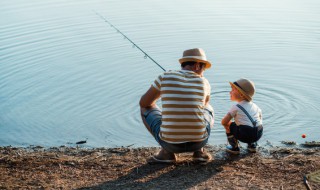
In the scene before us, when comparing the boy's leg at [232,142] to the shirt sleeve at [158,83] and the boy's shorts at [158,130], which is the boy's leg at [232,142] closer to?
the boy's shorts at [158,130]

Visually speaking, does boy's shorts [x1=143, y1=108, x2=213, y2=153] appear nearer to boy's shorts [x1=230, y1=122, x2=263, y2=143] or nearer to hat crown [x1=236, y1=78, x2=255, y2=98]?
boy's shorts [x1=230, y1=122, x2=263, y2=143]

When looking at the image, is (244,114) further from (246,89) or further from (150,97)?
(150,97)

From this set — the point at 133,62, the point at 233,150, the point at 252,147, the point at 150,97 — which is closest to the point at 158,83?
the point at 150,97

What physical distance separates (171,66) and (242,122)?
13.1 feet

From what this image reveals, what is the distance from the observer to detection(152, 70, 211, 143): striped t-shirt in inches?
181

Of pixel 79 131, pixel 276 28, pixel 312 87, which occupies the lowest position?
pixel 79 131

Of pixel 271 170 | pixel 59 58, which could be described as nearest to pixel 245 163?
pixel 271 170

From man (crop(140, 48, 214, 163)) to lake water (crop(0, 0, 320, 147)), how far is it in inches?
59.0

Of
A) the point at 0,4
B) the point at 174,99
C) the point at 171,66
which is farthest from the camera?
the point at 0,4

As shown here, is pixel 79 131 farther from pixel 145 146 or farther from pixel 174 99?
pixel 174 99

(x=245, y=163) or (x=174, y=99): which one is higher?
(x=174, y=99)

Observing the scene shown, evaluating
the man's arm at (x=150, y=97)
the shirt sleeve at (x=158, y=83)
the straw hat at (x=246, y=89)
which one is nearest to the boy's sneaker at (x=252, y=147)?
the straw hat at (x=246, y=89)

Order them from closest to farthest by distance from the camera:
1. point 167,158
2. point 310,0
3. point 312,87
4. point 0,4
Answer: point 167,158, point 312,87, point 310,0, point 0,4

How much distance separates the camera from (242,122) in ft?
16.8
